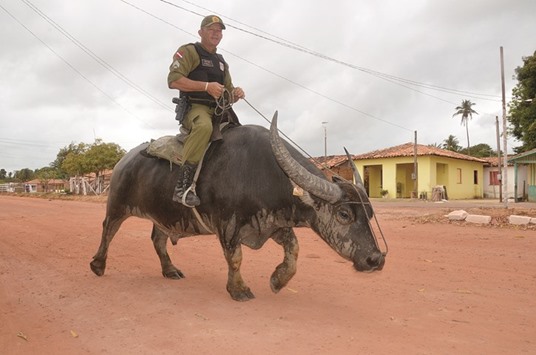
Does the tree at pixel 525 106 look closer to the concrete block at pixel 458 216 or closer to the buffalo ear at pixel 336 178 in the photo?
the concrete block at pixel 458 216

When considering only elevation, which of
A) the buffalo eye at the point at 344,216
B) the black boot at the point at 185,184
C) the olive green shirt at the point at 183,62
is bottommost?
the buffalo eye at the point at 344,216

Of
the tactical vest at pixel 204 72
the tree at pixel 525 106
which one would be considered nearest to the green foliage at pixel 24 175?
A: the tree at pixel 525 106

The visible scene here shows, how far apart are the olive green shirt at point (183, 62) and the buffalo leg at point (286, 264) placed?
2.15 metres

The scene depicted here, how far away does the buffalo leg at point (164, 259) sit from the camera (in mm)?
6266

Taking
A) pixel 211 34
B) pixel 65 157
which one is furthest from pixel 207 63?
pixel 65 157

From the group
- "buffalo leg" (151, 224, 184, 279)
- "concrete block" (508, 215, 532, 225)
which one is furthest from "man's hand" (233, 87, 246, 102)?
"concrete block" (508, 215, 532, 225)

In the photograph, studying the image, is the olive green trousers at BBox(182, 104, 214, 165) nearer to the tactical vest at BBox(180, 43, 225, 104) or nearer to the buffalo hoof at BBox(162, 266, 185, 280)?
the tactical vest at BBox(180, 43, 225, 104)

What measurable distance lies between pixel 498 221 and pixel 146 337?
11409 millimetres

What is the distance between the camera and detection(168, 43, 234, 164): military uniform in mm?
4918

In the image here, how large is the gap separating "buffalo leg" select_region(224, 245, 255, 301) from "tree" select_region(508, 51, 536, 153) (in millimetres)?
30566

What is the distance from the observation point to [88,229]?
40.8 feet

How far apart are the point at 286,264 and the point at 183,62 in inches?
102

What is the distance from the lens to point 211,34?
17.3 ft

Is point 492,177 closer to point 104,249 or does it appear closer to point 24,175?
point 104,249
